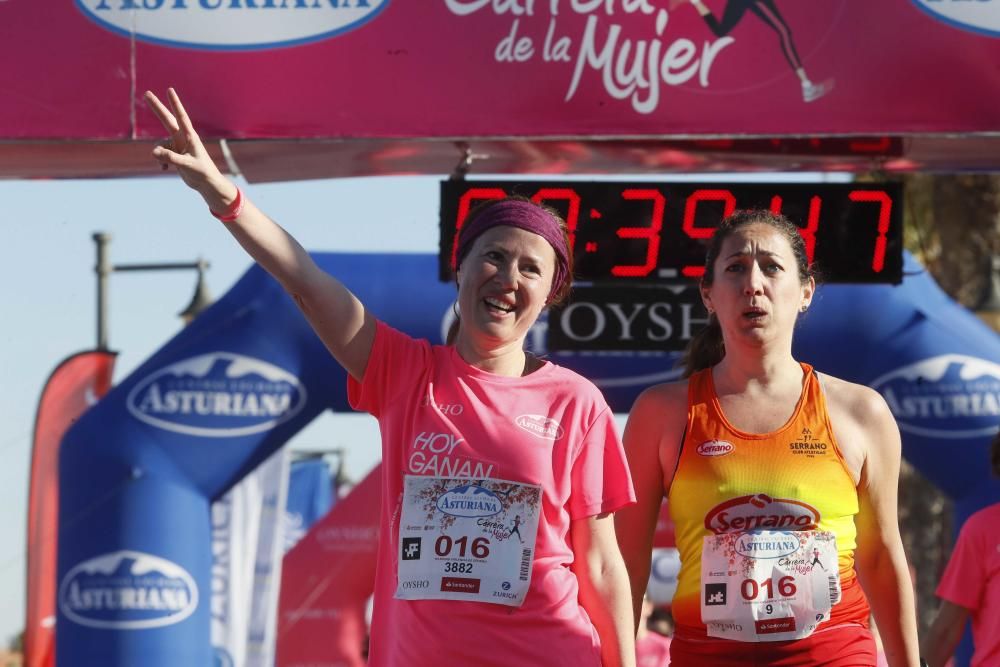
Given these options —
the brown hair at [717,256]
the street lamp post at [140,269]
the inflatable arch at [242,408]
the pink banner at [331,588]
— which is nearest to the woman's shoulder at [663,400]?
the brown hair at [717,256]

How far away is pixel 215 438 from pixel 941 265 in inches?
337

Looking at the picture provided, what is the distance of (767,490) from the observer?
370cm

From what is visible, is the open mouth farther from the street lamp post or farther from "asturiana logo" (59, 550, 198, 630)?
the street lamp post

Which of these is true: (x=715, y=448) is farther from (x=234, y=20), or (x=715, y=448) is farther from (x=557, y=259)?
(x=234, y=20)

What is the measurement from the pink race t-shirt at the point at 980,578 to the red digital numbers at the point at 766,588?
1829 millimetres

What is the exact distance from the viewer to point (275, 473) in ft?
45.0

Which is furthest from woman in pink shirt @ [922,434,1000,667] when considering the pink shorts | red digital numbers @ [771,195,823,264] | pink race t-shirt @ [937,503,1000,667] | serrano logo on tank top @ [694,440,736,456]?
serrano logo on tank top @ [694,440,736,456]

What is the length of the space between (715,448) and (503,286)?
789 mm

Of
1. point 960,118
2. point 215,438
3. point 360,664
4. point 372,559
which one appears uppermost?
point 960,118

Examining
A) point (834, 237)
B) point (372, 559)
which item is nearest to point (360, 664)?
point (372, 559)

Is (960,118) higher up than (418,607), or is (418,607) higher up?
(960,118)

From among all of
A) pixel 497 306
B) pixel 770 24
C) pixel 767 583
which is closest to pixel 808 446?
pixel 767 583

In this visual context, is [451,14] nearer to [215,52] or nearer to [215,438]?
[215,52]

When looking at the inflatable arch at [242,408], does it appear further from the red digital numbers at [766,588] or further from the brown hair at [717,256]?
the red digital numbers at [766,588]
